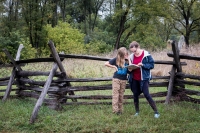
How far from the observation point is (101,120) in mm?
5305

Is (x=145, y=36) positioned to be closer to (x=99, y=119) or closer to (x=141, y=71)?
(x=141, y=71)

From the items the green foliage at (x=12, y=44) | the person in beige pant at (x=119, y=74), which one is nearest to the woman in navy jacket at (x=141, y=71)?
the person in beige pant at (x=119, y=74)

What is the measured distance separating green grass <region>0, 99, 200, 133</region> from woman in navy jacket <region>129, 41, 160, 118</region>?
45cm

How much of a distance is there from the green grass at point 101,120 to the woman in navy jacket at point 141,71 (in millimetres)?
453

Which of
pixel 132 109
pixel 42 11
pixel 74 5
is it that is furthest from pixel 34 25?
pixel 132 109

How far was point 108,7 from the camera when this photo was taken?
129ft

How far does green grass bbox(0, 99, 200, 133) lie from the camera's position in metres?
4.92

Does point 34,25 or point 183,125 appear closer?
point 183,125

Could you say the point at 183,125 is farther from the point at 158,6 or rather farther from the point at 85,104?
the point at 158,6

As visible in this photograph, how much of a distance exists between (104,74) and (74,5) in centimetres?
2891

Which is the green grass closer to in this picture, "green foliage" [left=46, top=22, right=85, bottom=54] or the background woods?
the background woods

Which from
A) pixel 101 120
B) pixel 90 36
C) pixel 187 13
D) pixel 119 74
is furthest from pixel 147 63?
pixel 90 36

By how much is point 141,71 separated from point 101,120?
1.36m

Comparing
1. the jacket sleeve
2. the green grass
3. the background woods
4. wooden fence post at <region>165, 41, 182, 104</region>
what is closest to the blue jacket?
the jacket sleeve
